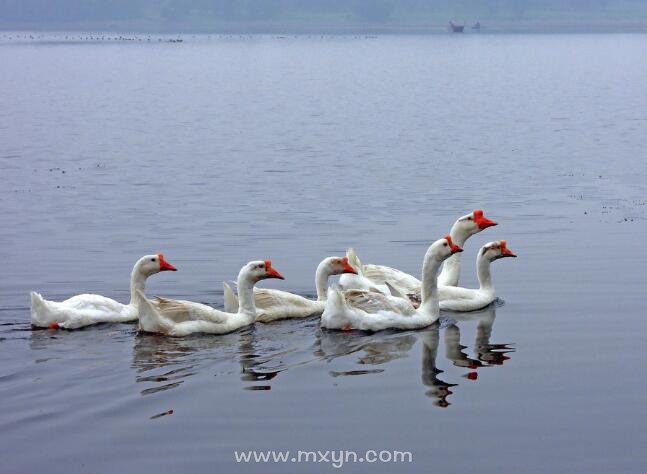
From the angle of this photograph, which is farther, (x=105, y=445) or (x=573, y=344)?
(x=573, y=344)

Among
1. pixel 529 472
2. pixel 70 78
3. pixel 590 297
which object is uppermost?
Result: pixel 70 78

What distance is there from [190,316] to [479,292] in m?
5.58

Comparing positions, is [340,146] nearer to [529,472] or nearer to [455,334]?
[455,334]

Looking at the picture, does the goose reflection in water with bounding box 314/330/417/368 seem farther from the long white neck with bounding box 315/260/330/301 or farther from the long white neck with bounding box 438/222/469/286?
the long white neck with bounding box 438/222/469/286

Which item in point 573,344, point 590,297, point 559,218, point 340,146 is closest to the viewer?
point 573,344

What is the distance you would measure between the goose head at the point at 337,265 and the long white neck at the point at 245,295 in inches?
61.1

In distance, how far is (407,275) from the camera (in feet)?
72.9

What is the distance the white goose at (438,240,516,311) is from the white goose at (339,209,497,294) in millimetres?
488

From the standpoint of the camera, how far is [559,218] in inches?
1201

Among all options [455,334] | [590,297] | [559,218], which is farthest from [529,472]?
[559,218]

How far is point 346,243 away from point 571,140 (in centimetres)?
2809

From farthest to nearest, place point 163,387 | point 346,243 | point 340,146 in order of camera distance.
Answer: point 340,146 < point 346,243 < point 163,387

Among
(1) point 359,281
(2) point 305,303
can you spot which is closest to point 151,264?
(2) point 305,303

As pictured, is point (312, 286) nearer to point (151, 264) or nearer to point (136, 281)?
point (151, 264)
